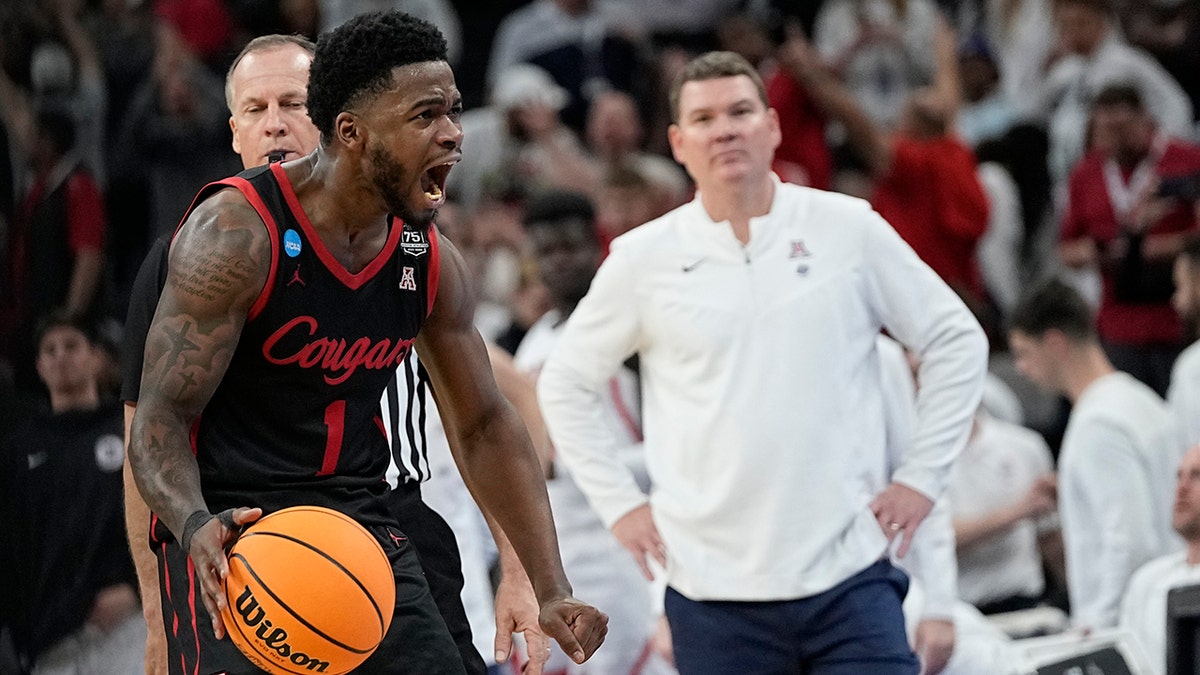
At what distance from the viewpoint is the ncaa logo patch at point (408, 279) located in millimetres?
3846

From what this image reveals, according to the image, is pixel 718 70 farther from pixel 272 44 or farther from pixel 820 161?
pixel 820 161

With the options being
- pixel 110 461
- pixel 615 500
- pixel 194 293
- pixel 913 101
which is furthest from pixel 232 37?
pixel 194 293

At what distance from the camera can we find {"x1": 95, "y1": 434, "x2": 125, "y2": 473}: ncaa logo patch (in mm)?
6473

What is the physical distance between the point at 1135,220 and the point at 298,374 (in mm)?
7077

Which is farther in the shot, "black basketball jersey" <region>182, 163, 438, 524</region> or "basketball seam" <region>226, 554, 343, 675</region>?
"black basketball jersey" <region>182, 163, 438, 524</region>

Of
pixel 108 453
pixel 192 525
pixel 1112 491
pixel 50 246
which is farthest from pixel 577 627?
pixel 1112 491

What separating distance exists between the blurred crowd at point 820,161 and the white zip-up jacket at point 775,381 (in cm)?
191

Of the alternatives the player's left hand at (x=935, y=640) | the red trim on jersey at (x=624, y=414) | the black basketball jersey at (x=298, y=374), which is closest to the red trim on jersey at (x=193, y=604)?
the black basketball jersey at (x=298, y=374)

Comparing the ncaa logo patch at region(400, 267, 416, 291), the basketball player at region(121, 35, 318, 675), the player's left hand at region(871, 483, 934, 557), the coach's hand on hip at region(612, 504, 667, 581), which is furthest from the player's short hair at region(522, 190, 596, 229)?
the ncaa logo patch at region(400, 267, 416, 291)

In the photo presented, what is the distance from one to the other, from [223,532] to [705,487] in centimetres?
229

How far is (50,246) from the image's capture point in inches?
269

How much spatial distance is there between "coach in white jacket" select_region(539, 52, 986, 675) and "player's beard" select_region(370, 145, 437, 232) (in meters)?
1.87

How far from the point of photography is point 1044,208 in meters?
11.6

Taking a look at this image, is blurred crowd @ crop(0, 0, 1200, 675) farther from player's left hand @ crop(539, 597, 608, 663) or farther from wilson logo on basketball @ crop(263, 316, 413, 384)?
player's left hand @ crop(539, 597, 608, 663)
